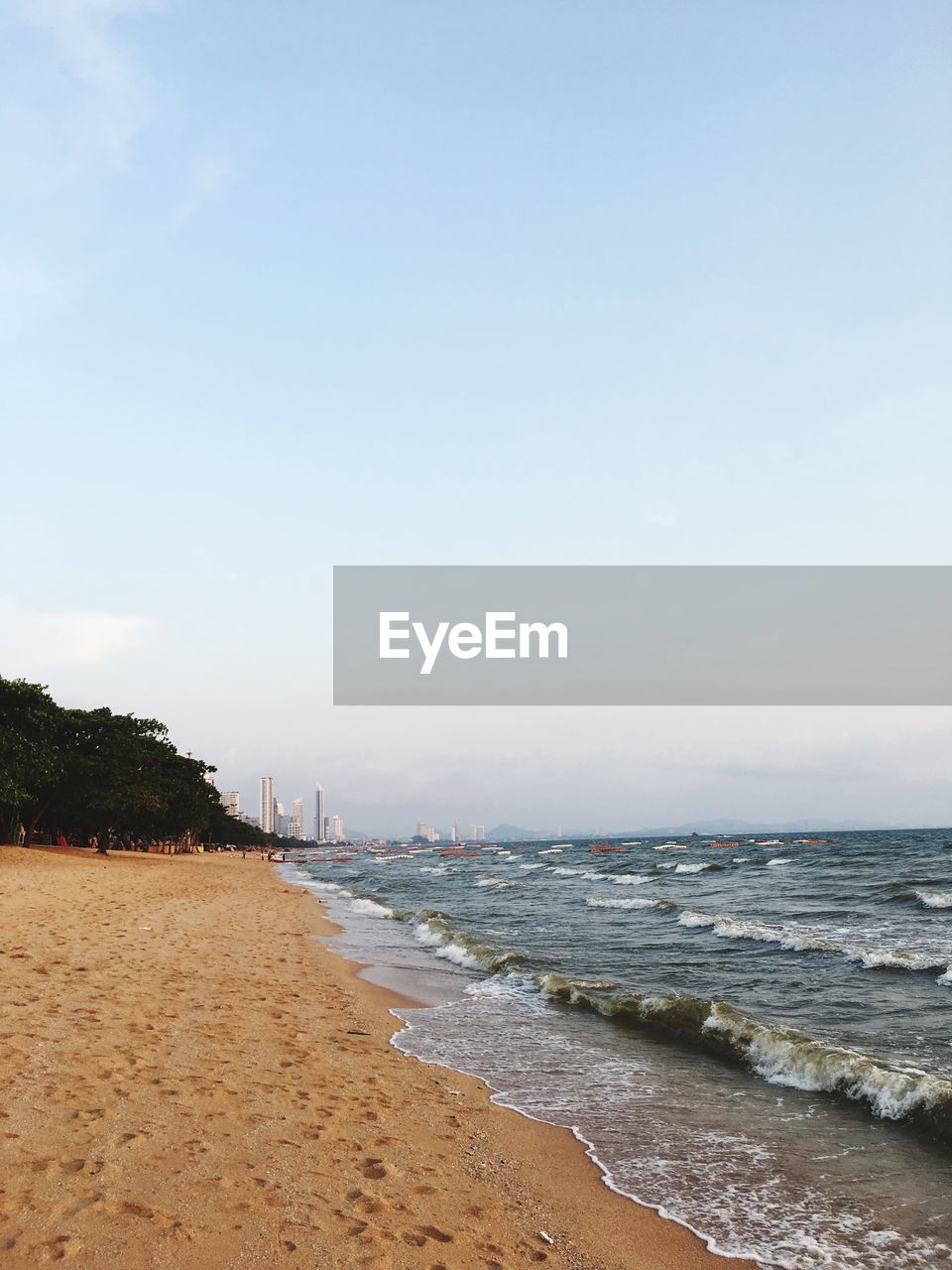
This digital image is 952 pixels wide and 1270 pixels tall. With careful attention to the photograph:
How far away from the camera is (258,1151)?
6.30m

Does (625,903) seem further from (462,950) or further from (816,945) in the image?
(462,950)

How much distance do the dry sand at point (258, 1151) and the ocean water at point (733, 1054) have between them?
2.24 feet

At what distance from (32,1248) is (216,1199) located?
117 centimetres

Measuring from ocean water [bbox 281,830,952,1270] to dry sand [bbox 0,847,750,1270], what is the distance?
681mm

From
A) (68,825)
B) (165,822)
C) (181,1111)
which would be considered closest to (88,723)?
(68,825)

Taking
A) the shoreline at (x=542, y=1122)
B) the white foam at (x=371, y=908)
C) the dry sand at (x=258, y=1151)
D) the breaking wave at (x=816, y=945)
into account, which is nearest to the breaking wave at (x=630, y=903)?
the breaking wave at (x=816, y=945)

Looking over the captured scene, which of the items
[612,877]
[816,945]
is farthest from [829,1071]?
[612,877]

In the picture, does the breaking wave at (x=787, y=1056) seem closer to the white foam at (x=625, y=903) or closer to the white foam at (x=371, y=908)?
the white foam at (x=371, y=908)

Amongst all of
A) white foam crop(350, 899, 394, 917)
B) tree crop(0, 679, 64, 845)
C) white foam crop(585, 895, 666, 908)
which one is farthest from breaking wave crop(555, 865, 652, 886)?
tree crop(0, 679, 64, 845)

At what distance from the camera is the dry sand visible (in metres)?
4.93

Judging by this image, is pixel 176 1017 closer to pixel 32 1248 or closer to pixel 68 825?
pixel 32 1248

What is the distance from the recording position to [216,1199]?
211 inches

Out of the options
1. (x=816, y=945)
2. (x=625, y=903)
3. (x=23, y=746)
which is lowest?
(x=625, y=903)

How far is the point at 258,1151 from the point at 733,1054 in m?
7.17
